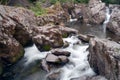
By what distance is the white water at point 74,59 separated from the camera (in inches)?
579

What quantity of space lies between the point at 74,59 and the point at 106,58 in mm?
4343

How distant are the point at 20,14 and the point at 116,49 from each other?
996 centimetres

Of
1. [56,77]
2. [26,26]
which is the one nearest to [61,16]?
[26,26]

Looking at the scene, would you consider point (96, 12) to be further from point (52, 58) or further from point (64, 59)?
point (52, 58)

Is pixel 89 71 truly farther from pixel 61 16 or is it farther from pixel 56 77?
pixel 61 16

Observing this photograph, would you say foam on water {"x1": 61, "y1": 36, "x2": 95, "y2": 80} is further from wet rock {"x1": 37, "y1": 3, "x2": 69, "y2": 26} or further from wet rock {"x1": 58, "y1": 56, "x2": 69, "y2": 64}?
wet rock {"x1": 37, "y1": 3, "x2": 69, "y2": 26}

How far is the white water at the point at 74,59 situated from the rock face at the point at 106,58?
802 millimetres

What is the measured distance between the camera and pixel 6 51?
16.1 m

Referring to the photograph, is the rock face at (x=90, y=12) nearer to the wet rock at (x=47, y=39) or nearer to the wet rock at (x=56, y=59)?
the wet rock at (x=47, y=39)

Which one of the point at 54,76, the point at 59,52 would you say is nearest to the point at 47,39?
the point at 59,52

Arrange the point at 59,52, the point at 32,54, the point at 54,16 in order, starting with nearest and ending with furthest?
the point at 59,52 < the point at 32,54 < the point at 54,16

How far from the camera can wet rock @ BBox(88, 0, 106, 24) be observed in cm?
3119

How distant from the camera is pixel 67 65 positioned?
15.8 meters

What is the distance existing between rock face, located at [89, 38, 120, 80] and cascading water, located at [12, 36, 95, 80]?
802 millimetres
